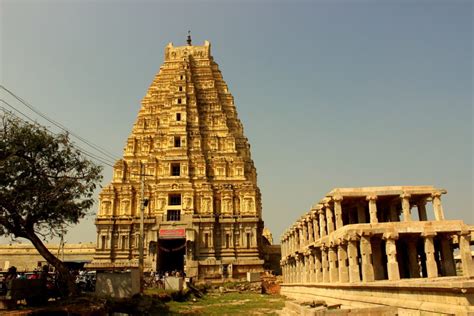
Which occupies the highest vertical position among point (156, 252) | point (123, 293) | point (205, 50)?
point (205, 50)

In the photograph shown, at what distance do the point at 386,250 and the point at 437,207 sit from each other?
5327 mm

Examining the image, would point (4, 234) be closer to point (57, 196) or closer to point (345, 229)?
point (57, 196)

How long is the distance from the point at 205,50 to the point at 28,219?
4651cm

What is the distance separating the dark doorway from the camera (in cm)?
4694

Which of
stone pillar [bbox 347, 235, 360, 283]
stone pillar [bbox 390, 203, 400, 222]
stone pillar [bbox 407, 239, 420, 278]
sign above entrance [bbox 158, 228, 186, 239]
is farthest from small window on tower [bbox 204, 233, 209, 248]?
stone pillar [bbox 407, 239, 420, 278]

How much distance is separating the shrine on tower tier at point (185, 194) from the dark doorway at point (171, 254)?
0.39ft

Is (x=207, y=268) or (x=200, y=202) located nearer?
(x=207, y=268)

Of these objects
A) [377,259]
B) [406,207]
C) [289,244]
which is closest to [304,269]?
[289,244]

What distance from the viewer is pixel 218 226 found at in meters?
48.8

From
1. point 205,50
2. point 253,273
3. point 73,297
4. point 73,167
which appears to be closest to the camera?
point 73,297

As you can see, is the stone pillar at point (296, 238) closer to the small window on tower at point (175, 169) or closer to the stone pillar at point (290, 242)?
the stone pillar at point (290, 242)

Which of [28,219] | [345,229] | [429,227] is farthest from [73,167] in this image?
[429,227]

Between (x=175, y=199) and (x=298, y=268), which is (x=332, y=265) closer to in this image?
(x=298, y=268)

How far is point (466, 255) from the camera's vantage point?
21.2 metres
